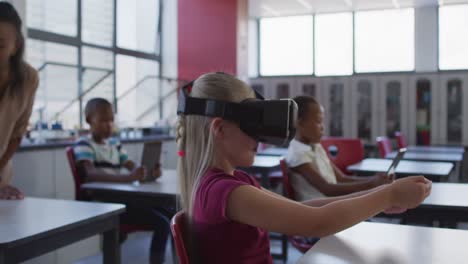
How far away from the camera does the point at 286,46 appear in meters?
8.48

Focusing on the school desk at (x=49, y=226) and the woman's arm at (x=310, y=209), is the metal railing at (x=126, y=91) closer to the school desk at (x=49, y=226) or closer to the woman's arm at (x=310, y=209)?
the school desk at (x=49, y=226)

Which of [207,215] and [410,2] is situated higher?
[410,2]

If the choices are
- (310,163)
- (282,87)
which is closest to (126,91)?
(282,87)

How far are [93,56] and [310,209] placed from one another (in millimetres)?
4924

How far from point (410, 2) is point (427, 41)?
66 centimetres

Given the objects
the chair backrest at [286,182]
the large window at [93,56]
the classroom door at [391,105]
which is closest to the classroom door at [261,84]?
the classroom door at [391,105]

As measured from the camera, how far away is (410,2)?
290 inches

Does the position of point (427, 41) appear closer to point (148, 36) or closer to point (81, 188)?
point (148, 36)

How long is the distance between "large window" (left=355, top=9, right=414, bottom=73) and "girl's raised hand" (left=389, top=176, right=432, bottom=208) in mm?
7038

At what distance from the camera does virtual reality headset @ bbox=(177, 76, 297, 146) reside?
1.14 metres

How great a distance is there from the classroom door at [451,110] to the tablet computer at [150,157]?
17.8 ft

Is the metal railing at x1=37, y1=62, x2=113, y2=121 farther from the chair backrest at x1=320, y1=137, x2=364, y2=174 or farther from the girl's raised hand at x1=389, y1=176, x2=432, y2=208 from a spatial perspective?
the girl's raised hand at x1=389, y1=176, x2=432, y2=208

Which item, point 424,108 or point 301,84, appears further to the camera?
point 301,84

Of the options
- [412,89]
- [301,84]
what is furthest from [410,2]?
[301,84]
